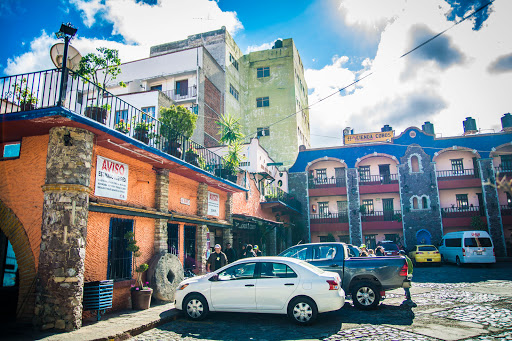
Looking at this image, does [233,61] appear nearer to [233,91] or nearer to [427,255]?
[233,91]

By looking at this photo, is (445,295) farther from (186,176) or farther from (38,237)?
(38,237)

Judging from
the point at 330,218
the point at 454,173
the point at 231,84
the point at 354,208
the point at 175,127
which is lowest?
the point at 330,218

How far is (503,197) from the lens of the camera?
1256 inches

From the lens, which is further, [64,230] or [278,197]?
[278,197]

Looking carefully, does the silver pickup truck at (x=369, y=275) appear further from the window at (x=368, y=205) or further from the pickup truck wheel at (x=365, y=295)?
the window at (x=368, y=205)

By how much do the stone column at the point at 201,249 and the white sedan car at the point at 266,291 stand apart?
574 centimetres

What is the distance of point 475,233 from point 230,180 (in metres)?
16.8

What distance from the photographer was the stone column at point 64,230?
24.4ft

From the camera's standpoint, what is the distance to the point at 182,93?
32.0m

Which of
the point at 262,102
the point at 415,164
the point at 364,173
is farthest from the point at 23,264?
the point at 262,102

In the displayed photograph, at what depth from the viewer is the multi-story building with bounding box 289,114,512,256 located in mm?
31859

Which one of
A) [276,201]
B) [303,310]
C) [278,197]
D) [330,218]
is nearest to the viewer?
[303,310]

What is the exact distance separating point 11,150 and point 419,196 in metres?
33.2

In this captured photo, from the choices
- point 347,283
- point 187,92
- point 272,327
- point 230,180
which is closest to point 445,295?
point 347,283
